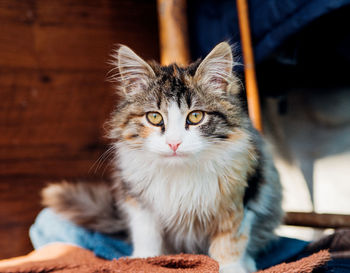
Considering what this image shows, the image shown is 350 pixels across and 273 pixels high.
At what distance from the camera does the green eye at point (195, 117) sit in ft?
3.02

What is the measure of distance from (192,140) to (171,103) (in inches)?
4.9

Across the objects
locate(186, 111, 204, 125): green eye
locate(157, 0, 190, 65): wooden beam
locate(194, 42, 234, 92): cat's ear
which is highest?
locate(157, 0, 190, 65): wooden beam

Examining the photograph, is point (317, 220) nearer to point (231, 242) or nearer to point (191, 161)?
point (231, 242)

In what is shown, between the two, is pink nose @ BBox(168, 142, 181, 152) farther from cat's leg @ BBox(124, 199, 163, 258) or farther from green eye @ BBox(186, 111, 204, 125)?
cat's leg @ BBox(124, 199, 163, 258)

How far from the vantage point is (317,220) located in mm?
1270

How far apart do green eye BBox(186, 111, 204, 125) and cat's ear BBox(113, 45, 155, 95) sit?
179mm

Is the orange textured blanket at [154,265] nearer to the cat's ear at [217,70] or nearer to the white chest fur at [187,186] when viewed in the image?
the white chest fur at [187,186]

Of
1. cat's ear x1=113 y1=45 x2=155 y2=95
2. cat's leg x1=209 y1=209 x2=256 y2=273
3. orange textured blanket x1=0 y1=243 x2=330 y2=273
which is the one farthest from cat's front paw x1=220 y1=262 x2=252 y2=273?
cat's ear x1=113 y1=45 x2=155 y2=95

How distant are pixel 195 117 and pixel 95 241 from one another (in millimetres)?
584

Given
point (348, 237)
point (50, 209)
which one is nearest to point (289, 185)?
point (348, 237)

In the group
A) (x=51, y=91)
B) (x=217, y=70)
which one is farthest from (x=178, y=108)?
(x=51, y=91)

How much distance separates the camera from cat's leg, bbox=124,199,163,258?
100 centimetres

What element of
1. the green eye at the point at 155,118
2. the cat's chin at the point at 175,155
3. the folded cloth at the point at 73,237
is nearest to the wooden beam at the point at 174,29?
the green eye at the point at 155,118

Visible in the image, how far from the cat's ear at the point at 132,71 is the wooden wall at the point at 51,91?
2.43ft
